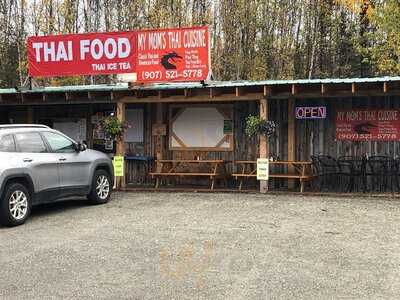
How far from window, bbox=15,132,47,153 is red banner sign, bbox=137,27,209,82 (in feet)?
14.9

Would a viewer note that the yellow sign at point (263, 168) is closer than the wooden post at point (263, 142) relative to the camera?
Yes

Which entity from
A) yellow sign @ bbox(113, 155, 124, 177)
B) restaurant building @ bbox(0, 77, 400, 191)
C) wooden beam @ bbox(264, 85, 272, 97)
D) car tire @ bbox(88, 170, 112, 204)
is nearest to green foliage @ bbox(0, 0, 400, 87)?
restaurant building @ bbox(0, 77, 400, 191)

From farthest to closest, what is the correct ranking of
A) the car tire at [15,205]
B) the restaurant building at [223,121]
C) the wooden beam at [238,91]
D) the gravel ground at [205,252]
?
the restaurant building at [223,121] → the wooden beam at [238,91] → the car tire at [15,205] → the gravel ground at [205,252]

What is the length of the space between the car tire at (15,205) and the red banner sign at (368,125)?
8.27 metres

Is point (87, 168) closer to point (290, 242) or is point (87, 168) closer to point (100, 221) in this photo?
point (100, 221)

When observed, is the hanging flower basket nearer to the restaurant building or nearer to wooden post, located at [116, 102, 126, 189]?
the restaurant building

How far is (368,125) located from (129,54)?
21.3 feet

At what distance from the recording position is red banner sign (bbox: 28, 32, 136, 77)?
14734mm

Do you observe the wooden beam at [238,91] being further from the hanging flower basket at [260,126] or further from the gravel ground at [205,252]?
the gravel ground at [205,252]

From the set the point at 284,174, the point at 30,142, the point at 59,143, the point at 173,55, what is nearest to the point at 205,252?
the point at 30,142

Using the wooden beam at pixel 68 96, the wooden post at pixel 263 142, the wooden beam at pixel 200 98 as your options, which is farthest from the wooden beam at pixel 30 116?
the wooden post at pixel 263 142

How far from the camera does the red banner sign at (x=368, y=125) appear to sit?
14.0 meters

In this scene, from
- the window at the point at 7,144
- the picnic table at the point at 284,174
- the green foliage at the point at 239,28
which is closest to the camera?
the window at the point at 7,144

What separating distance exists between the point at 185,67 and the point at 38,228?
20.8ft
